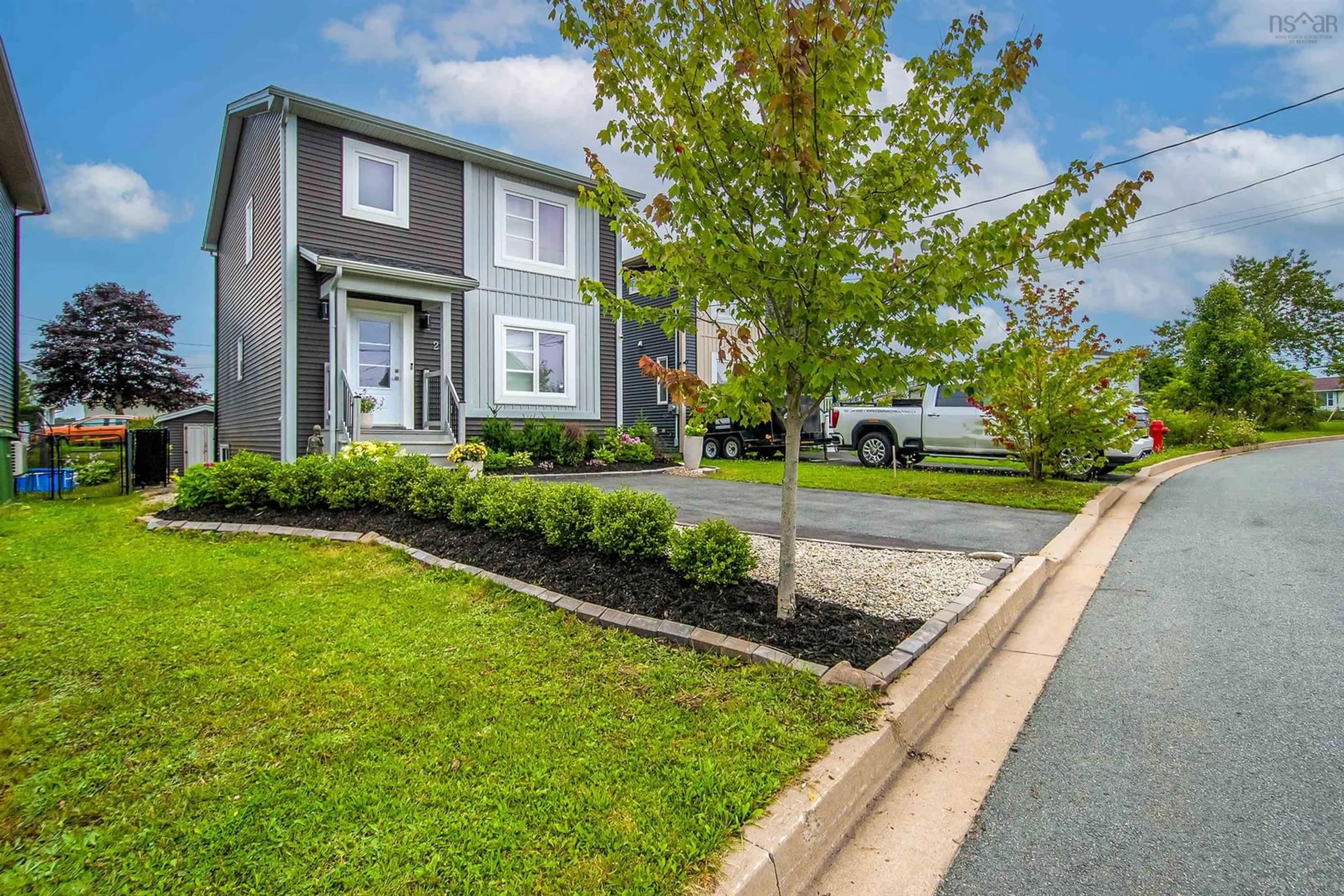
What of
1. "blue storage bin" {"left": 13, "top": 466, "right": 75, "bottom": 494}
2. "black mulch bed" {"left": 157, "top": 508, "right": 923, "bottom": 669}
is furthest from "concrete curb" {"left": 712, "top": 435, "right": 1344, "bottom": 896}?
"blue storage bin" {"left": 13, "top": 466, "right": 75, "bottom": 494}

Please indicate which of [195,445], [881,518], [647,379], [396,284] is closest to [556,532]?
[881,518]

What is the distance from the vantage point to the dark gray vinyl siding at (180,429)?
15.0 metres

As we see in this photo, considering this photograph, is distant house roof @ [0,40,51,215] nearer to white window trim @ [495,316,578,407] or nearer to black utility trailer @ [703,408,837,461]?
white window trim @ [495,316,578,407]

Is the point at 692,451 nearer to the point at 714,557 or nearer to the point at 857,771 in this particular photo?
the point at 714,557

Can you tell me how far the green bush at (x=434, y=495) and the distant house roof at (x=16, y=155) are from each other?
9.12 metres

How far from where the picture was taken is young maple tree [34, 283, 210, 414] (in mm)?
25703

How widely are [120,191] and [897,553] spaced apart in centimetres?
3725

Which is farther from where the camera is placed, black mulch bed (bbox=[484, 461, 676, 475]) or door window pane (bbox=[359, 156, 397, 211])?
black mulch bed (bbox=[484, 461, 676, 475])

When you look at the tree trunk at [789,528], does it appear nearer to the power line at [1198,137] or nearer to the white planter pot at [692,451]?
the power line at [1198,137]

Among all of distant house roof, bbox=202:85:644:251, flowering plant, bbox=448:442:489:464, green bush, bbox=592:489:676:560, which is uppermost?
distant house roof, bbox=202:85:644:251

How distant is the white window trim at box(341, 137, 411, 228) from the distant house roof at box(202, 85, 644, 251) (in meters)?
0.25

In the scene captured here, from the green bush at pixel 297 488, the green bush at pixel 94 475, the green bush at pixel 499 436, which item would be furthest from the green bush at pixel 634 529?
the green bush at pixel 94 475

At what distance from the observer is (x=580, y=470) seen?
12.5 metres

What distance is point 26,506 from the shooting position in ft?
26.7
